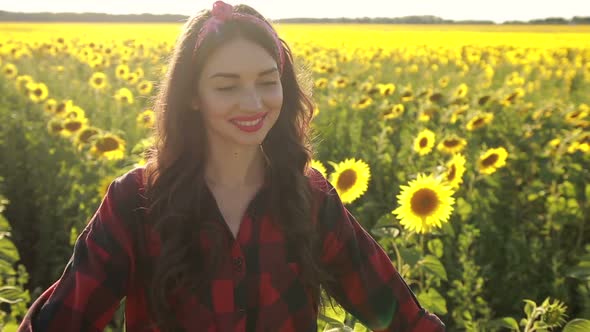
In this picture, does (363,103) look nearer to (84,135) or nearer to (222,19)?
(84,135)

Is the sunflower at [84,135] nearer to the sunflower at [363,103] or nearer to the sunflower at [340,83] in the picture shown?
the sunflower at [363,103]

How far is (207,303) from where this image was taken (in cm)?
144

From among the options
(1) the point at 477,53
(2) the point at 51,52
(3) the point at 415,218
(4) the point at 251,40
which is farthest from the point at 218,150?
(1) the point at 477,53

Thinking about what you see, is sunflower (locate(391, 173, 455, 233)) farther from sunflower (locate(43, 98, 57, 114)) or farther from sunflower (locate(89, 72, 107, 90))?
sunflower (locate(89, 72, 107, 90))

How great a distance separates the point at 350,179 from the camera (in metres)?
2.95

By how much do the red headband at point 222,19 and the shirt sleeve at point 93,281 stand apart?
1.33 feet

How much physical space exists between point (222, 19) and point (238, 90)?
17 centimetres

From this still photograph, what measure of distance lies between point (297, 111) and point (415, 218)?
0.93 meters

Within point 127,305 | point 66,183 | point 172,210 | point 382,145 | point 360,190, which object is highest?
point 172,210

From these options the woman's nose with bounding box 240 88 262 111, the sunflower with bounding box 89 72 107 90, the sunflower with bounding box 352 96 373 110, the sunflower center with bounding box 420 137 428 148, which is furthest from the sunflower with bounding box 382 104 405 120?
the woman's nose with bounding box 240 88 262 111

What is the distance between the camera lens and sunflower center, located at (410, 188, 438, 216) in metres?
2.46

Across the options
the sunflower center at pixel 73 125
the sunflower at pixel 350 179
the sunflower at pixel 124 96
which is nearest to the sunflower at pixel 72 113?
the sunflower center at pixel 73 125

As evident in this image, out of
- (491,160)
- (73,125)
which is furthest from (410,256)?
(73,125)

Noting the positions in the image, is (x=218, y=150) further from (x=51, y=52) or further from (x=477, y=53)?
(x=477, y=53)
